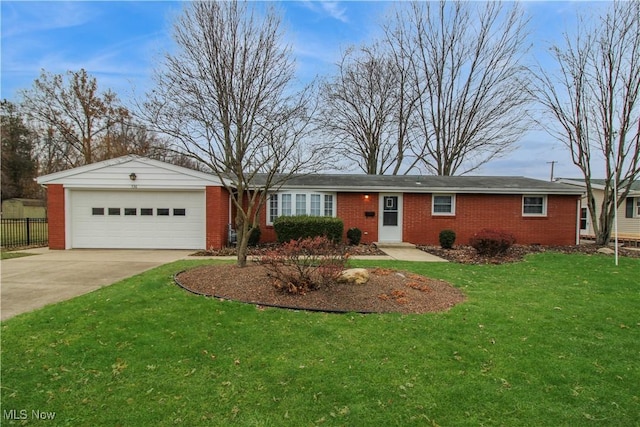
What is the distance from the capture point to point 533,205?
14250 millimetres

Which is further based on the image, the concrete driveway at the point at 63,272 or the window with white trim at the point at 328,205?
the window with white trim at the point at 328,205

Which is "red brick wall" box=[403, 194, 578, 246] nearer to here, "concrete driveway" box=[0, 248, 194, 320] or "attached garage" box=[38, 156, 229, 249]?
"attached garage" box=[38, 156, 229, 249]

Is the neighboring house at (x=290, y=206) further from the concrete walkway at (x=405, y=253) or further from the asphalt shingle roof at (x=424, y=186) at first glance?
the concrete walkway at (x=405, y=253)

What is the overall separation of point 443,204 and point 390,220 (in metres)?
2.35

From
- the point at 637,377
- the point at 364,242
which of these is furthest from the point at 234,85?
the point at 637,377

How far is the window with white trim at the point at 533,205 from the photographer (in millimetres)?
14195

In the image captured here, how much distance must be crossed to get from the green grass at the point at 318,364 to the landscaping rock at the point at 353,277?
1.21 meters

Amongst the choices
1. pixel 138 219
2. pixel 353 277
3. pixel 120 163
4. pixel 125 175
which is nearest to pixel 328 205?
pixel 138 219

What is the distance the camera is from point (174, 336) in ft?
13.0

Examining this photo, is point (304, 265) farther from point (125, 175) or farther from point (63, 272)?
point (125, 175)

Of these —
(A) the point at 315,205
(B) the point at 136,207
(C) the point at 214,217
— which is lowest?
(C) the point at 214,217

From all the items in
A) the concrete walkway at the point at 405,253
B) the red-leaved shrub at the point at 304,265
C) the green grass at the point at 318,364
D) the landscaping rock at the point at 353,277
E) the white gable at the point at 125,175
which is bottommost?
the concrete walkway at the point at 405,253

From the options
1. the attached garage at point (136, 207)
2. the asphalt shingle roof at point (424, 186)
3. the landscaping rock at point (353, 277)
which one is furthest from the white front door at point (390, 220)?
the landscaping rock at point (353, 277)

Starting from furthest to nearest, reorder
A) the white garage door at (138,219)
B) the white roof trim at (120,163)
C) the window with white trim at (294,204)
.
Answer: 1. the window with white trim at (294,204)
2. the white garage door at (138,219)
3. the white roof trim at (120,163)
